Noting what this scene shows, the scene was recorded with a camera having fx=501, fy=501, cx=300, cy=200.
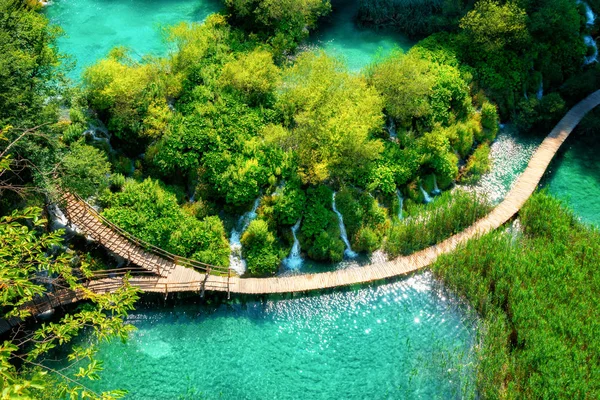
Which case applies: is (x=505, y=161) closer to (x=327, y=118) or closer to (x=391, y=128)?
(x=391, y=128)

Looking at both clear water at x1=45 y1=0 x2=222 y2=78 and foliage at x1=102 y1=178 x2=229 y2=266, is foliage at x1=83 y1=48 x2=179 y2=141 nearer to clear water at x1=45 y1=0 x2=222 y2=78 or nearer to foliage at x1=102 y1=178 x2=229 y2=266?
foliage at x1=102 y1=178 x2=229 y2=266

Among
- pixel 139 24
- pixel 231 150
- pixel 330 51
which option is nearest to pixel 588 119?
pixel 330 51

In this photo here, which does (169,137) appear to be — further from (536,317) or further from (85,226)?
(536,317)

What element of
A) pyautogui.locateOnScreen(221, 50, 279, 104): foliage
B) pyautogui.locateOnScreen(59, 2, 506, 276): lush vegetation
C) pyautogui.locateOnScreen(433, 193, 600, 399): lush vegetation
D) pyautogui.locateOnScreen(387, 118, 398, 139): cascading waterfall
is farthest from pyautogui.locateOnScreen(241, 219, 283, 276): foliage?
pyautogui.locateOnScreen(387, 118, 398, 139): cascading waterfall

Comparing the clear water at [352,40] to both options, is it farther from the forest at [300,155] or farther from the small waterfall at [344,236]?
the small waterfall at [344,236]

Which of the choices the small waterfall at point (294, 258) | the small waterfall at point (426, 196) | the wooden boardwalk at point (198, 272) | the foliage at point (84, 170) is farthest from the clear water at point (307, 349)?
the foliage at point (84, 170)

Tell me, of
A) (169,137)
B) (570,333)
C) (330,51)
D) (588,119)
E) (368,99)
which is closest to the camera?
(570,333)
